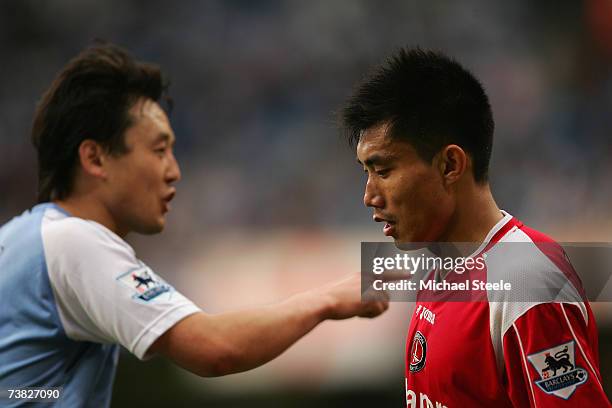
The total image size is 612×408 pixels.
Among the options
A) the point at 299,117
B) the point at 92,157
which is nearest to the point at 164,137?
the point at 92,157

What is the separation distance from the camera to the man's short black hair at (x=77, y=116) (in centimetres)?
225

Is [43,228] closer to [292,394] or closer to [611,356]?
[292,394]

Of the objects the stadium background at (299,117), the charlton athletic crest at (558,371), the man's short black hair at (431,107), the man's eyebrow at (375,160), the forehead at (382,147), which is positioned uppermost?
the stadium background at (299,117)

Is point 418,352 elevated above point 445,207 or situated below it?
below

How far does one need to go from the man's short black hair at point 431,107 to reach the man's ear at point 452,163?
24 mm

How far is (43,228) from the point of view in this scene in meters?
2.07

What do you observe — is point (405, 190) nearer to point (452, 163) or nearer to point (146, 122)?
A: point (452, 163)

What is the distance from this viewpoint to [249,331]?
6.61 feet

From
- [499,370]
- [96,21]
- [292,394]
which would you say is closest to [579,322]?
[499,370]

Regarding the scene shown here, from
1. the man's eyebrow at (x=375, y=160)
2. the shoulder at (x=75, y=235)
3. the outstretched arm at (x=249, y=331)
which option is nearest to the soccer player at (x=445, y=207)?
the man's eyebrow at (x=375, y=160)

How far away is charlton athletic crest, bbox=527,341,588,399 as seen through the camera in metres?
1.45

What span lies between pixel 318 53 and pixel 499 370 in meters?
5.45

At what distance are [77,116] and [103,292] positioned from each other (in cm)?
61

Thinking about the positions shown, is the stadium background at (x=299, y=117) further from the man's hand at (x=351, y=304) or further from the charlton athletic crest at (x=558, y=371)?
the charlton athletic crest at (x=558, y=371)
